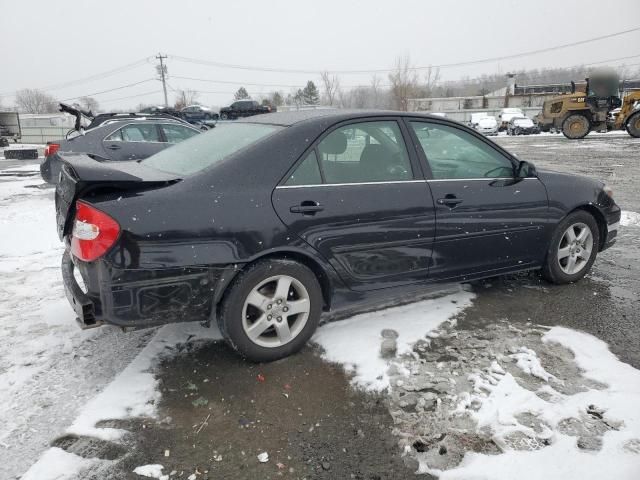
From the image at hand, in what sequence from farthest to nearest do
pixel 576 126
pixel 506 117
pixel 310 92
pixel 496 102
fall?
pixel 310 92 → pixel 496 102 → pixel 506 117 → pixel 576 126

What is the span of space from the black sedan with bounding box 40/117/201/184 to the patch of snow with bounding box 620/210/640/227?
7.76m

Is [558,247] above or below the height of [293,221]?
below

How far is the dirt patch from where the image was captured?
6.92 feet

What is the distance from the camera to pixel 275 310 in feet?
9.36

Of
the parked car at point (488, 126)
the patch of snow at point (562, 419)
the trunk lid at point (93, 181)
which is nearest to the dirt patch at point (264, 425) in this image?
the patch of snow at point (562, 419)

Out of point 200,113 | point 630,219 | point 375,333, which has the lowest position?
point 375,333

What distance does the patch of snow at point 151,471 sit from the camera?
2043 millimetres

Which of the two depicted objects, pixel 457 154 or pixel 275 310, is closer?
pixel 275 310

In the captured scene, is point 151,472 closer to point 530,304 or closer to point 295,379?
point 295,379

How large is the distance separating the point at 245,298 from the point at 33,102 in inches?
4894

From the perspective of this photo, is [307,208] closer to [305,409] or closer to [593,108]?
[305,409]

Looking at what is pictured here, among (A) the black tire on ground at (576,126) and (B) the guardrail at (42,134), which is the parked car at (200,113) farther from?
(A) the black tire on ground at (576,126)

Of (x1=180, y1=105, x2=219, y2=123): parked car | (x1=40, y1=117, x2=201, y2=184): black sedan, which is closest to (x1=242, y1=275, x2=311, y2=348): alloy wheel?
(x1=40, y1=117, x2=201, y2=184): black sedan

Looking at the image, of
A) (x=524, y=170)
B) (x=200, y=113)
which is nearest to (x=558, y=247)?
(x=524, y=170)
